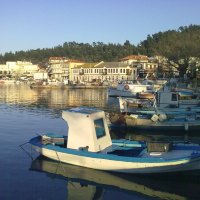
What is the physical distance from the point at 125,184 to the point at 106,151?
7.84 ft

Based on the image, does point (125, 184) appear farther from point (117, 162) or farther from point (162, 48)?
point (162, 48)

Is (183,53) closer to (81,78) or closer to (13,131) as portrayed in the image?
(13,131)

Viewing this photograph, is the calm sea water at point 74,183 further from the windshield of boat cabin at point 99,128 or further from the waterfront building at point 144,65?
the waterfront building at point 144,65

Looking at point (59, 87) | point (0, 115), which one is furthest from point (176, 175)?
point (59, 87)

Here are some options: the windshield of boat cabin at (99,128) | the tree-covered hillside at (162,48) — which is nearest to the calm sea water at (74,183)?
the windshield of boat cabin at (99,128)

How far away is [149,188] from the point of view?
54.5 feet

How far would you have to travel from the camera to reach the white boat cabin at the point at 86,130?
18656 mm

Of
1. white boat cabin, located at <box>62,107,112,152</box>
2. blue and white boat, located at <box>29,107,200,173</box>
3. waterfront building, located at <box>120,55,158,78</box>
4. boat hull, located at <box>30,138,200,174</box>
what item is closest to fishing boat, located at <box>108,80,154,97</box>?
waterfront building, located at <box>120,55,158,78</box>

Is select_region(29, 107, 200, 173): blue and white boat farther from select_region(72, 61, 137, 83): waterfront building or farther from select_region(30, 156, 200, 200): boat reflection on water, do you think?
select_region(72, 61, 137, 83): waterfront building

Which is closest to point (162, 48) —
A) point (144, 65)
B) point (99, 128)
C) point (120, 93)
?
point (120, 93)

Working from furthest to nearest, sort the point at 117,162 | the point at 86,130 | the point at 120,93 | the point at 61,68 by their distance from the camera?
1. the point at 61,68
2. the point at 120,93
3. the point at 86,130
4. the point at 117,162

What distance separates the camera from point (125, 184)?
17.0 meters

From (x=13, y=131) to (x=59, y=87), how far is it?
7991 cm

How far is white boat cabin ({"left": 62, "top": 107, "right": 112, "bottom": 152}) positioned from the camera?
18.7 m
